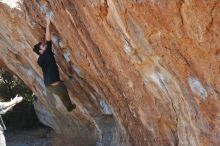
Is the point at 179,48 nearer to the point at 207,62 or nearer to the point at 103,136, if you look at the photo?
the point at 207,62

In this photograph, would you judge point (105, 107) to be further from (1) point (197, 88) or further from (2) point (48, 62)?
(1) point (197, 88)

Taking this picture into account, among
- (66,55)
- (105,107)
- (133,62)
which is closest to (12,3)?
(66,55)

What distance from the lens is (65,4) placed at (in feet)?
28.6

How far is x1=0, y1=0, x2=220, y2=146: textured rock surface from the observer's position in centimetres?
590

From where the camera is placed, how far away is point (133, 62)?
7699mm

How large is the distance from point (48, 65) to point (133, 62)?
103 inches

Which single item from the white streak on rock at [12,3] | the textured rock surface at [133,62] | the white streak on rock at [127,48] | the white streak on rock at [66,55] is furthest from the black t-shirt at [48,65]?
the white streak on rock at [127,48]

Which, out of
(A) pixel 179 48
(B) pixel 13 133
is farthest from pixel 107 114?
(B) pixel 13 133

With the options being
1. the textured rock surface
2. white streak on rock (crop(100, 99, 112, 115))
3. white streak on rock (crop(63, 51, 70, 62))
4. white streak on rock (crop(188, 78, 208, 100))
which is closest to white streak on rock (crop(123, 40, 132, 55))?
the textured rock surface

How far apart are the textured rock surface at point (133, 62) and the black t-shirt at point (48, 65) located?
0.42m

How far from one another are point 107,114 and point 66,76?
131 cm

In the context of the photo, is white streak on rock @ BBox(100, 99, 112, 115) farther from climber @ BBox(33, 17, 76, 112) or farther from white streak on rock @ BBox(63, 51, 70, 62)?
climber @ BBox(33, 17, 76, 112)

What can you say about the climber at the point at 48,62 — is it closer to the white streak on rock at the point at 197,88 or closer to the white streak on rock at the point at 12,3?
the white streak on rock at the point at 12,3

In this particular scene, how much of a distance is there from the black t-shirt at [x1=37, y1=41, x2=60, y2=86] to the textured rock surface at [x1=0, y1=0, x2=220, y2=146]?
42 cm
